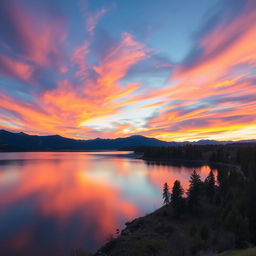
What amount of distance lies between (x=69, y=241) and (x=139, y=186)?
32.1 meters

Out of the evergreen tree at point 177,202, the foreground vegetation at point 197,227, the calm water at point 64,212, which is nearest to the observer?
the foreground vegetation at point 197,227

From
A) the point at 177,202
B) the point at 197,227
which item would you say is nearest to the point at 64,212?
the point at 177,202

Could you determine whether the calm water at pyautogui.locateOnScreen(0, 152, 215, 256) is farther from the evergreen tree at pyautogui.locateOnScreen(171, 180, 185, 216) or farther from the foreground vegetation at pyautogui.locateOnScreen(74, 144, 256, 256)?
the evergreen tree at pyautogui.locateOnScreen(171, 180, 185, 216)

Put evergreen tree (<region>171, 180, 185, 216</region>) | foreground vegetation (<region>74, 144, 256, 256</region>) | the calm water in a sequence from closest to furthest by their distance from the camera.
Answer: foreground vegetation (<region>74, 144, 256, 256</region>) → the calm water → evergreen tree (<region>171, 180, 185, 216</region>)

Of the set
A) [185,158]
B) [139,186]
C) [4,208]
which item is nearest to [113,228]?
[4,208]

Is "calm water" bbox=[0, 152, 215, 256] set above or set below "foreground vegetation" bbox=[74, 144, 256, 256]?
below

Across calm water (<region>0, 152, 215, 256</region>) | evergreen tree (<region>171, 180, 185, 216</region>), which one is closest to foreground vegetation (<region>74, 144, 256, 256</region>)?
evergreen tree (<region>171, 180, 185, 216</region>)

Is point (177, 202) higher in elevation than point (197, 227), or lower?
higher

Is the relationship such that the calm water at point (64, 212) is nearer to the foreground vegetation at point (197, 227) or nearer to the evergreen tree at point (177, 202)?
the foreground vegetation at point (197, 227)

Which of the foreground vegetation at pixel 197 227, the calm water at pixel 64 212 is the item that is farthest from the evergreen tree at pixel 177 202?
the calm water at pixel 64 212

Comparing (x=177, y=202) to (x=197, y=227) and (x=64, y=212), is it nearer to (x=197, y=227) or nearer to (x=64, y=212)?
(x=197, y=227)

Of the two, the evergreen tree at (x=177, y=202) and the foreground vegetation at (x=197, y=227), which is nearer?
the foreground vegetation at (x=197, y=227)

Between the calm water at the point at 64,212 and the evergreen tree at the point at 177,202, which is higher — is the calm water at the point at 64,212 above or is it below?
below

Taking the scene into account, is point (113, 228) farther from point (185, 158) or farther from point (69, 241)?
point (185, 158)
